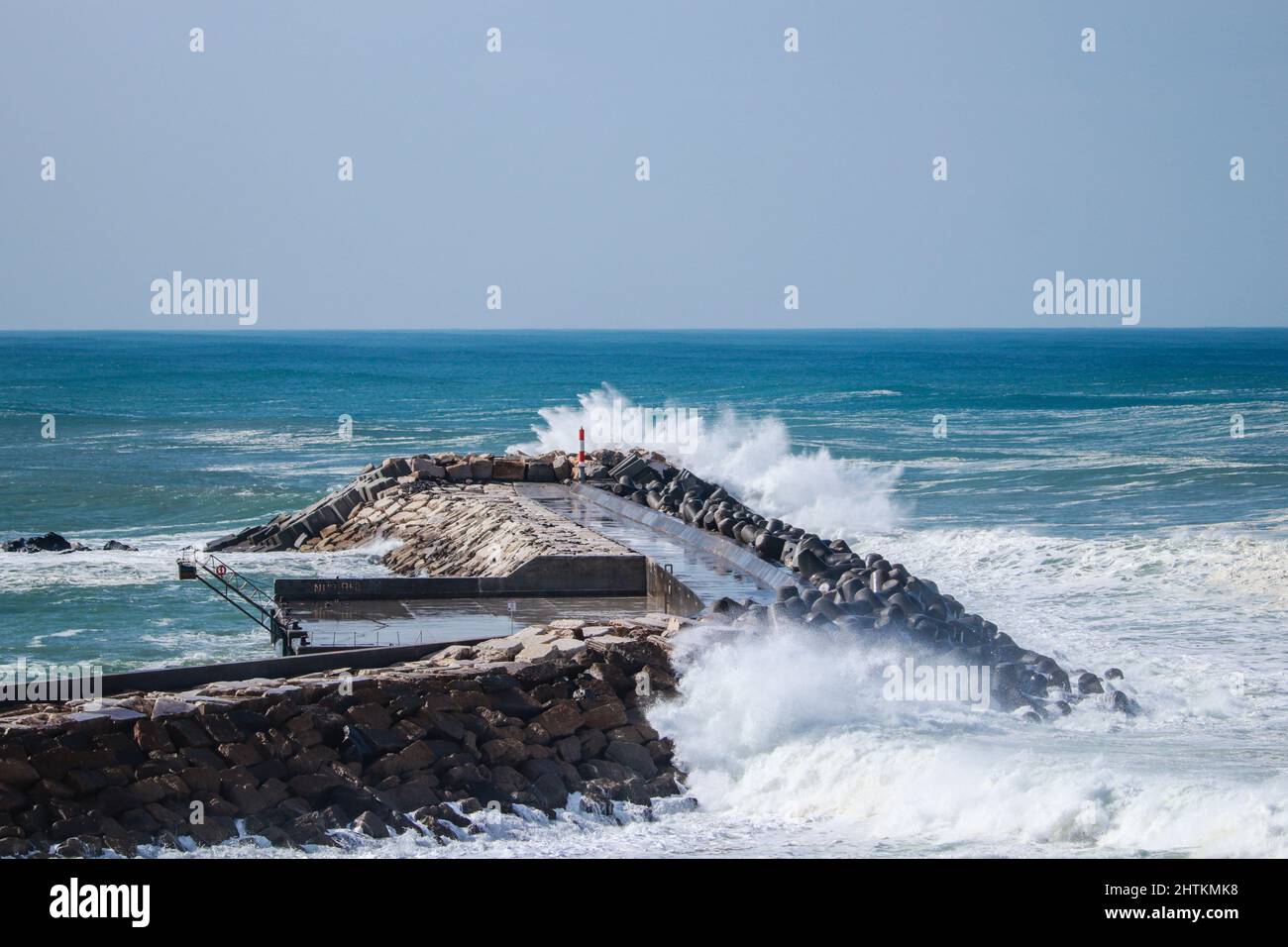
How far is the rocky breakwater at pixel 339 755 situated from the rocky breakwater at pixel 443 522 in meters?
4.93

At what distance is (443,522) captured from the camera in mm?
22219

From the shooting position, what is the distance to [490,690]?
11.6 m

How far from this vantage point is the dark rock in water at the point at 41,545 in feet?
75.4

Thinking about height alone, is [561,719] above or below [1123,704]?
above

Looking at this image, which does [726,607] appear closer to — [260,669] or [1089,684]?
[1089,684]

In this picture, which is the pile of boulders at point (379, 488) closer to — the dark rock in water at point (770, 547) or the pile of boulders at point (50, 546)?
the pile of boulders at point (50, 546)

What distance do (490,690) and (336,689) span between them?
3.75 feet

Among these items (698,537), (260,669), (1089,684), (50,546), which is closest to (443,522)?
(698,537)

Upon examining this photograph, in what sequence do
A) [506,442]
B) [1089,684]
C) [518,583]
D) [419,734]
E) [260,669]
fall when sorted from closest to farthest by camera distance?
[419,734] → [260,669] → [1089,684] → [518,583] → [506,442]

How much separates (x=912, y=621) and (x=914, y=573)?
24.0 ft

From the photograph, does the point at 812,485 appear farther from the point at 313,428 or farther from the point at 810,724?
the point at 313,428

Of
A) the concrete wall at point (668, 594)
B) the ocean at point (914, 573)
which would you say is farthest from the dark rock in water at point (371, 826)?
the concrete wall at point (668, 594)

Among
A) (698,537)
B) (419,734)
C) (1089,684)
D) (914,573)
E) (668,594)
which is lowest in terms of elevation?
(1089,684)

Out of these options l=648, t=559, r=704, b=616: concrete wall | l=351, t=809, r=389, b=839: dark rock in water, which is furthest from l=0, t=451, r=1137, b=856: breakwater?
l=648, t=559, r=704, b=616: concrete wall
